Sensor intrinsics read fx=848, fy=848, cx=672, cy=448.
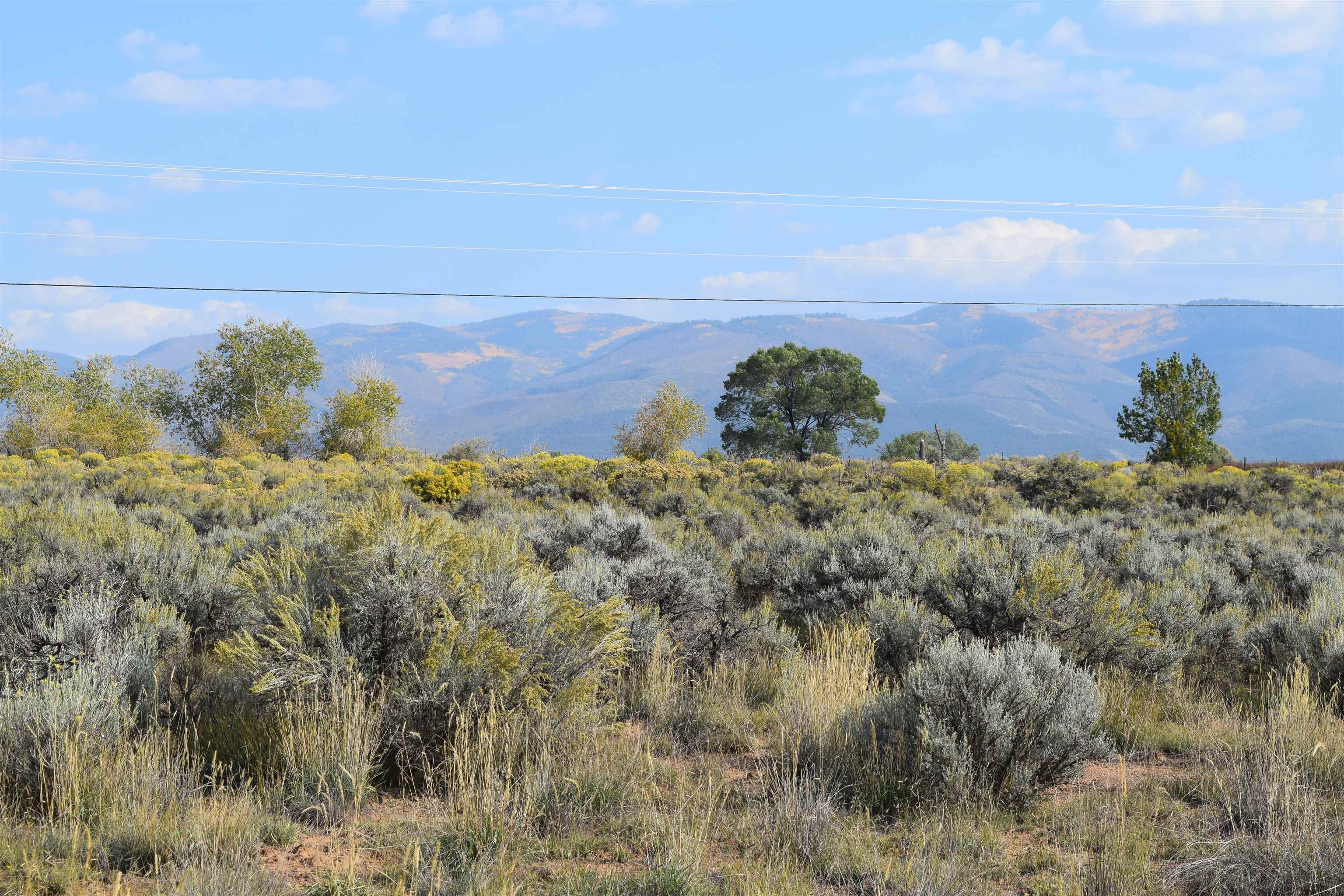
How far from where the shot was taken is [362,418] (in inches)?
1945

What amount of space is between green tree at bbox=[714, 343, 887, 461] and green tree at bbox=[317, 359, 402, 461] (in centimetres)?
2361

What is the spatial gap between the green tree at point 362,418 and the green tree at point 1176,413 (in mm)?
38963

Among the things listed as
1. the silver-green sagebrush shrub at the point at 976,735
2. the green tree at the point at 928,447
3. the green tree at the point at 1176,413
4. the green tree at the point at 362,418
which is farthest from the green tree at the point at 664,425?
the silver-green sagebrush shrub at the point at 976,735

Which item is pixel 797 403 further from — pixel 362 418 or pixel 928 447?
pixel 362 418

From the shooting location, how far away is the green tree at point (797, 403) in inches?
2424

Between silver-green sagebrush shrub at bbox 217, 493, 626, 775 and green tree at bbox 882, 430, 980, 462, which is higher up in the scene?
silver-green sagebrush shrub at bbox 217, 493, 626, 775

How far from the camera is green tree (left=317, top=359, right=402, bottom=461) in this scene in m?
47.3

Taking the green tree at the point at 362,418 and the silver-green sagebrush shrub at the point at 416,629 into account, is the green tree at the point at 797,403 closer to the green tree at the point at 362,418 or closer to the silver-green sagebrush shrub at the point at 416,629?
the green tree at the point at 362,418

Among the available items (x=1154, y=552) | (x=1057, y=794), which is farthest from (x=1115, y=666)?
(x=1154, y=552)

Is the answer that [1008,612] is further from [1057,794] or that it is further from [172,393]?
[172,393]

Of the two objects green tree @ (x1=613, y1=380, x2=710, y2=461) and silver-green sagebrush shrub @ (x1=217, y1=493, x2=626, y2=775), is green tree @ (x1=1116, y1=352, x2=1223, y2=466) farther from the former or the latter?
silver-green sagebrush shrub @ (x1=217, y1=493, x2=626, y2=775)

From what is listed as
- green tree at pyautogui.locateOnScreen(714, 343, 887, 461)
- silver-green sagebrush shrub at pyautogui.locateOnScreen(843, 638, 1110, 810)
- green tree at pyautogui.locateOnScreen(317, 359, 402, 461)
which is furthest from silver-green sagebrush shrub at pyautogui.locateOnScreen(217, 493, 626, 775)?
green tree at pyautogui.locateOnScreen(714, 343, 887, 461)

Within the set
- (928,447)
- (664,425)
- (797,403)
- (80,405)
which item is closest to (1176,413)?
(928,447)

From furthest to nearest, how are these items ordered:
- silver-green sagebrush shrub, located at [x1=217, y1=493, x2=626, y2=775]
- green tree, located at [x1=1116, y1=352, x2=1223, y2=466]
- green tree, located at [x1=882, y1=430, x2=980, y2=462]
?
green tree, located at [x1=882, y1=430, x2=980, y2=462] → green tree, located at [x1=1116, y1=352, x2=1223, y2=466] → silver-green sagebrush shrub, located at [x1=217, y1=493, x2=626, y2=775]
